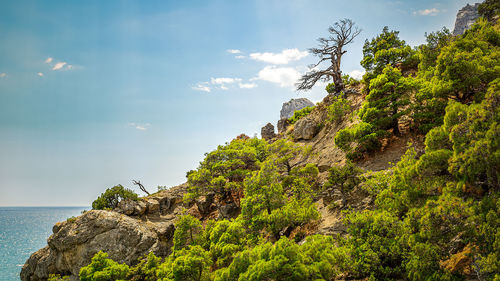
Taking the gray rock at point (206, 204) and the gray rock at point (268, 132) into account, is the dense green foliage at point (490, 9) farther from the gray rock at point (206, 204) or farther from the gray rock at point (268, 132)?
the gray rock at point (206, 204)

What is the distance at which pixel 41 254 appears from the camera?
2791cm

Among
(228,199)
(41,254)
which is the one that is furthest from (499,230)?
(41,254)

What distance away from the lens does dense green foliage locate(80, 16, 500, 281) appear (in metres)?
8.34

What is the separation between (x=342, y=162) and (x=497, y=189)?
57.5 feet

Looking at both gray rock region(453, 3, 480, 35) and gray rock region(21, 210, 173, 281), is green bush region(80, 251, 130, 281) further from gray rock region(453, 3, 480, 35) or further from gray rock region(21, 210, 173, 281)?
gray rock region(453, 3, 480, 35)

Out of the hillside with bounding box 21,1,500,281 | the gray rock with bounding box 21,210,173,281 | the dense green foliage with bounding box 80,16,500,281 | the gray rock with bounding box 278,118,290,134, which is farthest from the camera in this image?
the gray rock with bounding box 278,118,290,134

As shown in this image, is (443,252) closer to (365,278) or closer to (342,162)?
(365,278)

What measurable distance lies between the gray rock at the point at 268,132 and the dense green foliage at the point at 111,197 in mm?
27862

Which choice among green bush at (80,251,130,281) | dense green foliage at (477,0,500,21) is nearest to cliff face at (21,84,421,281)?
green bush at (80,251,130,281)

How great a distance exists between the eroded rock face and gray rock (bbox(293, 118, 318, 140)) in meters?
23.6

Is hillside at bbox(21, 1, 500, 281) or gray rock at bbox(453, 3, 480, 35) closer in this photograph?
hillside at bbox(21, 1, 500, 281)

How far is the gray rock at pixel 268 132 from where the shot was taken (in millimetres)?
51062

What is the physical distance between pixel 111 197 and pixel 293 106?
86.9 m

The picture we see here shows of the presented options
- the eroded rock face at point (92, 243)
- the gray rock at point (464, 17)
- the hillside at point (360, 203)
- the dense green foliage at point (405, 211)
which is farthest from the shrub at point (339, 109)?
the gray rock at point (464, 17)
